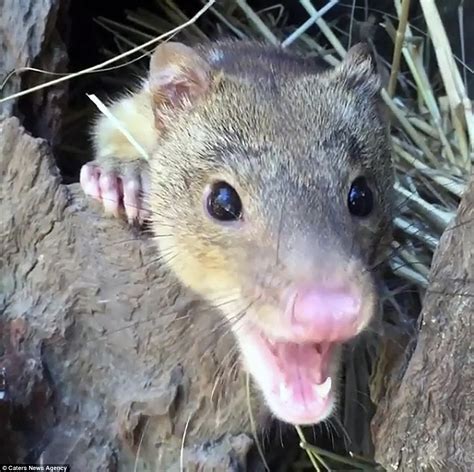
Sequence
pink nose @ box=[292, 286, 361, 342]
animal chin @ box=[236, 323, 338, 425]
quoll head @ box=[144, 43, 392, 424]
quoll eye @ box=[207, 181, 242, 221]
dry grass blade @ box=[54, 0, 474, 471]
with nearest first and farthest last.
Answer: pink nose @ box=[292, 286, 361, 342] → quoll head @ box=[144, 43, 392, 424] → animal chin @ box=[236, 323, 338, 425] → quoll eye @ box=[207, 181, 242, 221] → dry grass blade @ box=[54, 0, 474, 471]

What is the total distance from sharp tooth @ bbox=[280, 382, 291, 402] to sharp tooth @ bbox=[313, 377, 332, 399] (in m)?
0.06

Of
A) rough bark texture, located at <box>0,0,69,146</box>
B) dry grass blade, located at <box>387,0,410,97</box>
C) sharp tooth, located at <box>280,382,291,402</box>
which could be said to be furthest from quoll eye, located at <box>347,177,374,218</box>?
rough bark texture, located at <box>0,0,69,146</box>

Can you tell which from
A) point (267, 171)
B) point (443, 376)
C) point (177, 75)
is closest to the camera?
point (443, 376)

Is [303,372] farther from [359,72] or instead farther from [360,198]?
[359,72]

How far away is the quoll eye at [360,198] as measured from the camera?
2.41 metres

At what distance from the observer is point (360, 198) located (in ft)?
7.99

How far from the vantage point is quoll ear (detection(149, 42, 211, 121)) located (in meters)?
2.64

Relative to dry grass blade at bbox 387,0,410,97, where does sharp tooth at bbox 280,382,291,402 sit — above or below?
below

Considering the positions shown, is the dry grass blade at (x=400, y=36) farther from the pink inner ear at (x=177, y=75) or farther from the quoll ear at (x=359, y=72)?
the pink inner ear at (x=177, y=75)

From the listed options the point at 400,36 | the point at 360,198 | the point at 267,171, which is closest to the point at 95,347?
the point at 267,171

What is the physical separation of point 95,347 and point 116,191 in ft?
1.44

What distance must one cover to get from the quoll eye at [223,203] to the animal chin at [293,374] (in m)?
0.28

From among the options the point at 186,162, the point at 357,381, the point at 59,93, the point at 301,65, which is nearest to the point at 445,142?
the point at 301,65

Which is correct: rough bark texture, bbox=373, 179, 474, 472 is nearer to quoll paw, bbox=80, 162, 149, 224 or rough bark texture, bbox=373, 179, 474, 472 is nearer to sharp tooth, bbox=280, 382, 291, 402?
sharp tooth, bbox=280, 382, 291, 402
